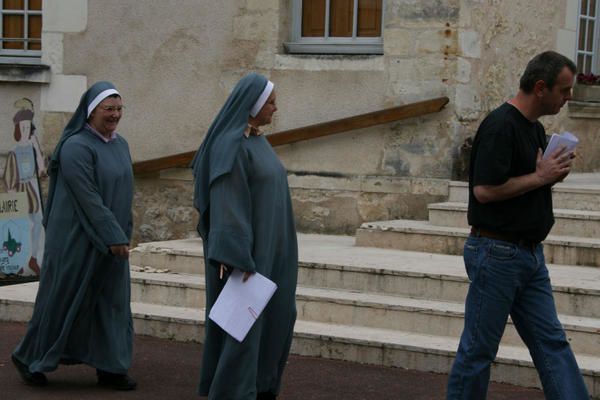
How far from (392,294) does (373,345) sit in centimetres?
89

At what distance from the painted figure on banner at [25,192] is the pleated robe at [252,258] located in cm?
652

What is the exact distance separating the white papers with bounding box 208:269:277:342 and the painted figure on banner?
6.77m

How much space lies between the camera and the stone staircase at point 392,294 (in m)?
7.44

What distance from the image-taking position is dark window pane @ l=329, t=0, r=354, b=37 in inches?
434

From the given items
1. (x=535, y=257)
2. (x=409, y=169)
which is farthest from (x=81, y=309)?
(x=409, y=169)

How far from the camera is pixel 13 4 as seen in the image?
12758mm

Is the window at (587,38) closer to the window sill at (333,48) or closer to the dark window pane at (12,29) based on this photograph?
the window sill at (333,48)

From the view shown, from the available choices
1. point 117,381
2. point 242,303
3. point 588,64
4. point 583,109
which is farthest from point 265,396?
point 588,64

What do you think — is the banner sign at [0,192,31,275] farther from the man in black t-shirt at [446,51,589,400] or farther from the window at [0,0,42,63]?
the man in black t-shirt at [446,51,589,400]

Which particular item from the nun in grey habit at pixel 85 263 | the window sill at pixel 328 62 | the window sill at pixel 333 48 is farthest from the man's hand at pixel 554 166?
the window sill at pixel 333 48

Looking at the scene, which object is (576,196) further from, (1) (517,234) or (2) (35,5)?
(2) (35,5)

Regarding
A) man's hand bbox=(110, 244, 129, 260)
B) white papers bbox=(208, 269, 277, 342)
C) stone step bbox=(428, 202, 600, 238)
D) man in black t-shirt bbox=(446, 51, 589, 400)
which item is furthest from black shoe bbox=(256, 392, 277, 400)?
stone step bbox=(428, 202, 600, 238)

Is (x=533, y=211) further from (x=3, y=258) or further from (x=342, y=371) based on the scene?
(x=3, y=258)

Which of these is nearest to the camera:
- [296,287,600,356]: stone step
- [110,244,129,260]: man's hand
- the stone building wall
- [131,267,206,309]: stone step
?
[110,244,129,260]: man's hand
